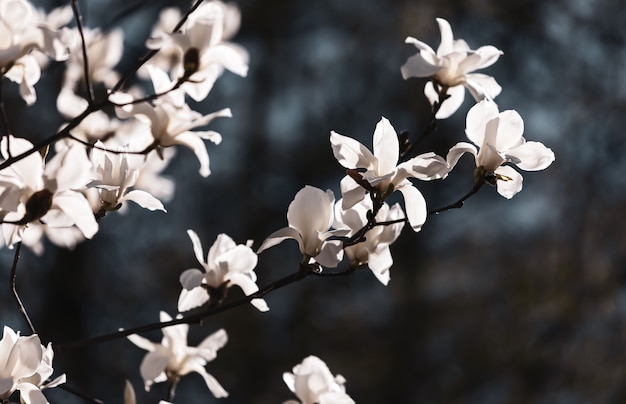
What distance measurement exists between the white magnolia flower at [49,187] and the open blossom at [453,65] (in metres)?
0.47

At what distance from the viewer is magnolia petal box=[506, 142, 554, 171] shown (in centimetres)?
103

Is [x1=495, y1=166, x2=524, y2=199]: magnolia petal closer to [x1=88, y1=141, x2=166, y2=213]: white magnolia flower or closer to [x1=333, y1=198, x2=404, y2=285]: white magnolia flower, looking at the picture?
[x1=333, y1=198, x2=404, y2=285]: white magnolia flower

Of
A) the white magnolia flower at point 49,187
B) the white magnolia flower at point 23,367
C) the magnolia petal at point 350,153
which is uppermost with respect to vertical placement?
the white magnolia flower at point 49,187

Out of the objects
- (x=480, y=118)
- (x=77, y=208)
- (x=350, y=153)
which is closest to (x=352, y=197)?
(x=350, y=153)

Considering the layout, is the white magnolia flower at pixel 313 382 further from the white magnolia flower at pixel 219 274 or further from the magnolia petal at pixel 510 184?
the magnolia petal at pixel 510 184

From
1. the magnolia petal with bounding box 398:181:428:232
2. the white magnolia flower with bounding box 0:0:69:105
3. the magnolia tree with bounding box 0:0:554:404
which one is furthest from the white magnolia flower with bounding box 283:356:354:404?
the white magnolia flower with bounding box 0:0:69:105

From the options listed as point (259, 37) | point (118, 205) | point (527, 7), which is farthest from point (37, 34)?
point (259, 37)

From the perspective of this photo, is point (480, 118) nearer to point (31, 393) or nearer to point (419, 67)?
point (419, 67)

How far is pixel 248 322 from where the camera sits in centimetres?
450

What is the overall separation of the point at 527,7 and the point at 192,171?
2032 millimetres

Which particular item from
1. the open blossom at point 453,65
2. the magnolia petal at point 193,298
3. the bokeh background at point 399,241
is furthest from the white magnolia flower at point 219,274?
the bokeh background at point 399,241

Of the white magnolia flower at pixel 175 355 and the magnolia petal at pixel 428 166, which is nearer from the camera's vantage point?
the magnolia petal at pixel 428 166

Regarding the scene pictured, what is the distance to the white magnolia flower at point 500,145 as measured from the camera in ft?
3.35

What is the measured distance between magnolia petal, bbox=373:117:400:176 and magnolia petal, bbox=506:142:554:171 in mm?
139
